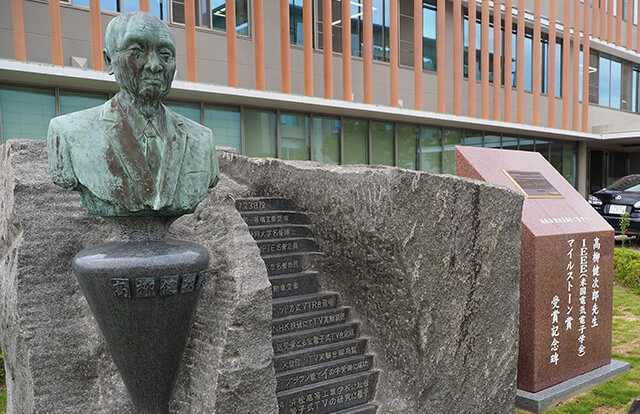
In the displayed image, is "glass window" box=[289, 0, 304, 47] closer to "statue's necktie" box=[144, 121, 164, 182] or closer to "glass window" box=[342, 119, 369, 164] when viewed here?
"glass window" box=[342, 119, 369, 164]

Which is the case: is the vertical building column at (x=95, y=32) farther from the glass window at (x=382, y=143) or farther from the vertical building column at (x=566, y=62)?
the vertical building column at (x=566, y=62)

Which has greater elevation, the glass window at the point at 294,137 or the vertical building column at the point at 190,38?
the vertical building column at the point at 190,38

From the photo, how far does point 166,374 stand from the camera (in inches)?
105

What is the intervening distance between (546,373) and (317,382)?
83.5 inches

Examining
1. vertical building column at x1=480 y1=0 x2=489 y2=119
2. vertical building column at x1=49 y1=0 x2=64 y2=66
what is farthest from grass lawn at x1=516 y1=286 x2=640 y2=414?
vertical building column at x1=480 y1=0 x2=489 y2=119

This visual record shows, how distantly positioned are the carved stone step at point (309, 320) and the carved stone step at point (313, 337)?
2.3 inches

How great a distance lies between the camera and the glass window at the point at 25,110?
8062 mm

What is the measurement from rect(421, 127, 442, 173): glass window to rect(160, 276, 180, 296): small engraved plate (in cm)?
1167

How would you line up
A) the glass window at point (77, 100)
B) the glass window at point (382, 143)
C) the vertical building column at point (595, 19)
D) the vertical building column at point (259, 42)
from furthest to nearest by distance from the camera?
the vertical building column at point (595, 19), the glass window at point (382, 143), the vertical building column at point (259, 42), the glass window at point (77, 100)

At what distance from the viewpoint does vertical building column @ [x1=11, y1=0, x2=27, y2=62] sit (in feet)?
24.8

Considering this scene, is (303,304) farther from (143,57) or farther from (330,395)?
(143,57)

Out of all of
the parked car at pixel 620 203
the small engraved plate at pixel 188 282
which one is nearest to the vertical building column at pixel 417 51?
the parked car at pixel 620 203

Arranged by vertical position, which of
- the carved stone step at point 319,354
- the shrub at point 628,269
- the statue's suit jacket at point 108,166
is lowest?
the shrub at point 628,269

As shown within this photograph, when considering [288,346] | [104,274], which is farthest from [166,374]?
[288,346]
